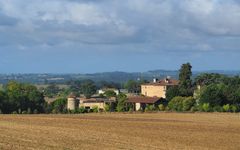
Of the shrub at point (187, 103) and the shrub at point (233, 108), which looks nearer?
the shrub at point (233, 108)

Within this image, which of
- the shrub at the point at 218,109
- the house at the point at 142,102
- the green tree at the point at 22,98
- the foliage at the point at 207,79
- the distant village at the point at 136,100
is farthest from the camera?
the foliage at the point at 207,79

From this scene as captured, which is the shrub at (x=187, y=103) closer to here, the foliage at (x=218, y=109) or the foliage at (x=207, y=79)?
the foliage at (x=218, y=109)

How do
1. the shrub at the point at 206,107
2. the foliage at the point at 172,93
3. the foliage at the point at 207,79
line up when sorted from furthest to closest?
the foliage at the point at 207,79 → the foliage at the point at 172,93 → the shrub at the point at 206,107

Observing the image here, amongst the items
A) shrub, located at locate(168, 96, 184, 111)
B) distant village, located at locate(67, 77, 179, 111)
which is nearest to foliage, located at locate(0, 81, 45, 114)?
distant village, located at locate(67, 77, 179, 111)

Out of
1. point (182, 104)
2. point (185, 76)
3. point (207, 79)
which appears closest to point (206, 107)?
point (182, 104)

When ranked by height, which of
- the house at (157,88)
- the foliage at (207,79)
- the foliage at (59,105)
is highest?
the foliage at (207,79)

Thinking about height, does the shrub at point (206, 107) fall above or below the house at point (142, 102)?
below

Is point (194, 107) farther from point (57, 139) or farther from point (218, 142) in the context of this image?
point (57, 139)

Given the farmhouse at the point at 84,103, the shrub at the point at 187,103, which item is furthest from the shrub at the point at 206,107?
the farmhouse at the point at 84,103

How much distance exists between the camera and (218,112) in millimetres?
117438

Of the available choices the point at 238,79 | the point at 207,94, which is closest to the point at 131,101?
the point at 207,94

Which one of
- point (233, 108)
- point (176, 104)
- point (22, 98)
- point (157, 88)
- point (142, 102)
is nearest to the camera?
point (233, 108)

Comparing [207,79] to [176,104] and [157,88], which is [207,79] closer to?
[157,88]

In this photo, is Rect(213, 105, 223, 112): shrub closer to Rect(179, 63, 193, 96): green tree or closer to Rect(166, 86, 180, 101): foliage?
Rect(166, 86, 180, 101): foliage
